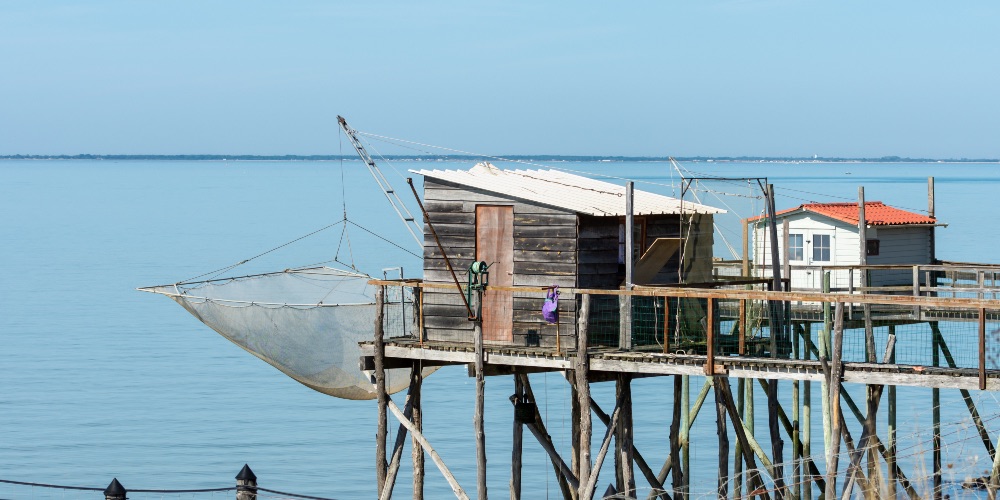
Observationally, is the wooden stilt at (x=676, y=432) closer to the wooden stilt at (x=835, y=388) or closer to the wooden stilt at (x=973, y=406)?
the wooden stilt at (x=835, y=388)

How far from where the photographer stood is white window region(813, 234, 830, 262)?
105 ft

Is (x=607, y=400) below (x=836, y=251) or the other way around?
below

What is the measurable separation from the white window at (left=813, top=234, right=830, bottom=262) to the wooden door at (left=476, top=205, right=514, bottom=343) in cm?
1363

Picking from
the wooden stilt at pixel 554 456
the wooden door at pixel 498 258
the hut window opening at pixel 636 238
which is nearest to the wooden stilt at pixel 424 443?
the wooden stilt at pixel 554 456

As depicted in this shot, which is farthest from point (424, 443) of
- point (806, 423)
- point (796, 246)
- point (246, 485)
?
point (796, 246)

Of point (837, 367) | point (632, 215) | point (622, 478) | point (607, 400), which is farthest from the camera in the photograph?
point (607, 400)

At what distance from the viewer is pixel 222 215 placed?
131 metres

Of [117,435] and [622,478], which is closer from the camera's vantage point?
[622,478]

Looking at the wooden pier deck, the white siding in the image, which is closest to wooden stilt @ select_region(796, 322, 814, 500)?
the wooden pier deck

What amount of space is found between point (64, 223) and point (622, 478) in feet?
→ 357

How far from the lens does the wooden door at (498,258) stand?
20328 mm

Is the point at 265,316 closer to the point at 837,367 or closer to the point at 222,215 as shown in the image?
the point at 837,367

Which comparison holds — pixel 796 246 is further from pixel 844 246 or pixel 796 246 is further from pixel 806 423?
pixel 806 423

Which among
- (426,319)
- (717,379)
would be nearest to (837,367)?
(717,379)
